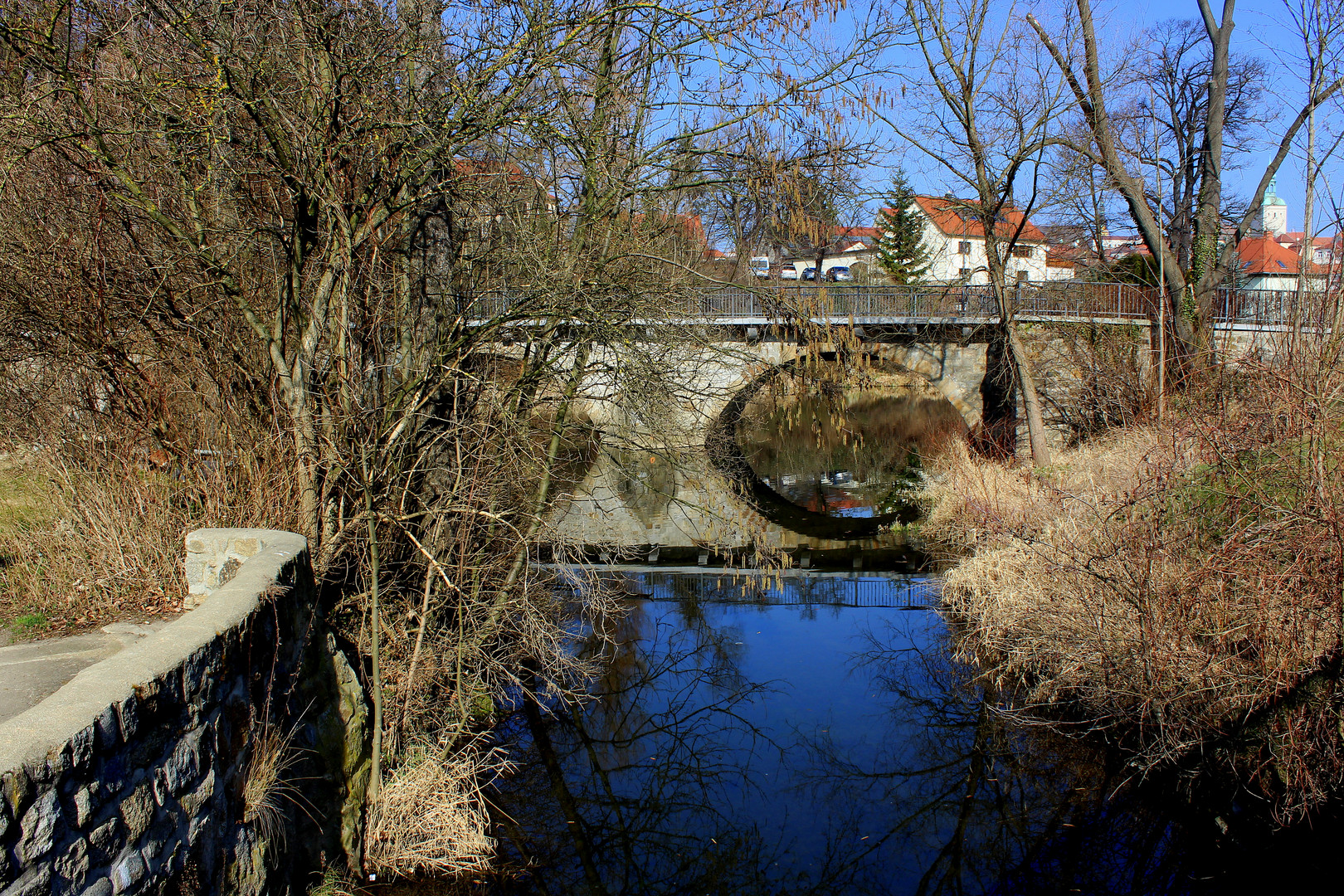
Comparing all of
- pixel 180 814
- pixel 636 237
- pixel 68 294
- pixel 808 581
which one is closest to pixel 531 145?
pixel 636 237

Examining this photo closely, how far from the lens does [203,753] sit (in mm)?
3426

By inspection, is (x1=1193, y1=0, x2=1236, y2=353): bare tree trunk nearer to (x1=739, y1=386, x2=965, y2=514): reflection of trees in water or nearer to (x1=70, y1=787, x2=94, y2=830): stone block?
(x1=739, y1=386, x2=965, y2=514): reflection of trees in water

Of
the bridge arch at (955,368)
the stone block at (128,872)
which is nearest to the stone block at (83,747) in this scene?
the stone block at (128,872)

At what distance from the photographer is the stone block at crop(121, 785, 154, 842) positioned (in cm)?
286

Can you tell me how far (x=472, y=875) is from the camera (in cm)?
554

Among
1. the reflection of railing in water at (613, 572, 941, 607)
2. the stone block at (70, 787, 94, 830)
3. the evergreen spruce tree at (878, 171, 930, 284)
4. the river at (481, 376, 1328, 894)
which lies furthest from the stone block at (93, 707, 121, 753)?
the evergreen spruce tree at (878, 171, 930, 284)

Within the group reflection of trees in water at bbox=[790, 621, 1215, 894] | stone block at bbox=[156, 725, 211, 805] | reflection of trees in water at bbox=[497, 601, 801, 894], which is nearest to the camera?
stone block at bbox=[156, 725, 211, 805]

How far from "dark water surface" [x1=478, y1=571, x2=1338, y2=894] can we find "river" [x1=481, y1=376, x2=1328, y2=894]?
17 mm

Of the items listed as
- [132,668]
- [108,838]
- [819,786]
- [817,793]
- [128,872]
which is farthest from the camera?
[819,786]

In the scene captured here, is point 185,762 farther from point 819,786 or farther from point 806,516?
point 806,516

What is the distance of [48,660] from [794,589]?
898 cm

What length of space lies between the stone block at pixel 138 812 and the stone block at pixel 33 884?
0.39m

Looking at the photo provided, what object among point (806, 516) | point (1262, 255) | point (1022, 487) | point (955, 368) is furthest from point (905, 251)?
point (1022, 487)

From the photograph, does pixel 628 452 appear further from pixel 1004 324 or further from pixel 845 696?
pixel 1004 324
